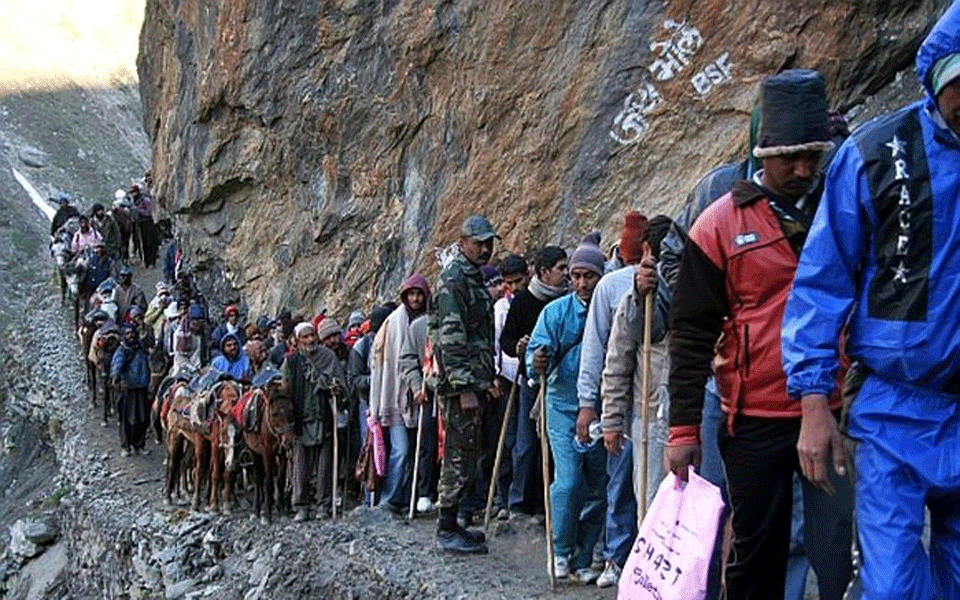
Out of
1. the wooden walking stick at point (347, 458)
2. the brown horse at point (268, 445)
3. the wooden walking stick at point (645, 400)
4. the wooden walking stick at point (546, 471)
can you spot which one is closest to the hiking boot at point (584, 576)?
the wooden walking stick at point (546, 471)

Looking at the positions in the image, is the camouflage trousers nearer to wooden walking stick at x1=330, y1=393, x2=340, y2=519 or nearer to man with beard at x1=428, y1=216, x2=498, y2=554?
man with beard at x1=428, y1=216, x2=498, y2=554

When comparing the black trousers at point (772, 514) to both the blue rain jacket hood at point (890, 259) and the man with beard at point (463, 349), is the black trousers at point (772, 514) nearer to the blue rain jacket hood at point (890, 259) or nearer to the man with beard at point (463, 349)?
the blue rain jacket hood at point (890, 259)

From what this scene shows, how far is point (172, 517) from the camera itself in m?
14.0

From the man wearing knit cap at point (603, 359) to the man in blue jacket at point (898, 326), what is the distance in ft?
6.99

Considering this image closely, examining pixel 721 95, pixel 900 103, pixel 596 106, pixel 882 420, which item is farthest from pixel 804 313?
pixel 596 106

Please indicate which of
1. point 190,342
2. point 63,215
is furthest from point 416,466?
point 63,215

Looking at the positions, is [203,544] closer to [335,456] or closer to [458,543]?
[335,456]

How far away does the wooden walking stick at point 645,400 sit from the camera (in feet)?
18.1

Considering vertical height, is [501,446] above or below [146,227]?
below

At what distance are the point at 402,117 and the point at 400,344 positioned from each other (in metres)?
7.90

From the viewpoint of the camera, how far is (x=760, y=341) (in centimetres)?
402

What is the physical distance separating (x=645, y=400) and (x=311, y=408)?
6.43m

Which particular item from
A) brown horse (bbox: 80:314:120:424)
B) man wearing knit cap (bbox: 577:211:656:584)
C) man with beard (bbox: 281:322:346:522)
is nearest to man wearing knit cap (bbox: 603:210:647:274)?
man wearing knit cap (bbox: 577:211:656:584)

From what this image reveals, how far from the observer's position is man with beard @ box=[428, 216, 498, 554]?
7.59 m
